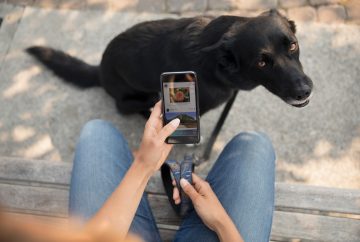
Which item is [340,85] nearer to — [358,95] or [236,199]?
[358,95]

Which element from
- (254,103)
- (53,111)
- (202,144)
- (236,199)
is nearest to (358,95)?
(254,103)

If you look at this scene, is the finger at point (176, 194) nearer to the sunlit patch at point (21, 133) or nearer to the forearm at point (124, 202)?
the forearm at point (124, 202)

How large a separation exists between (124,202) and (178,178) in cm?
51

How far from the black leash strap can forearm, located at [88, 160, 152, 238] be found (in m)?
0.41

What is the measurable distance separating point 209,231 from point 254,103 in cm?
144

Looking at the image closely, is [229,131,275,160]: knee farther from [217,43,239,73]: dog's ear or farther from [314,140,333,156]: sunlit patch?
[314,140,333,156]: sunlit patch

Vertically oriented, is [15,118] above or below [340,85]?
below

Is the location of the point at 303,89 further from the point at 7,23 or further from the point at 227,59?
the point at 7,23

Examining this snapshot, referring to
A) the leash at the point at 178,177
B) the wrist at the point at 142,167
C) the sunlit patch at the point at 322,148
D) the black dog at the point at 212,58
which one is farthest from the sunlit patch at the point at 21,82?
the sunlit patch at the point at 322,148

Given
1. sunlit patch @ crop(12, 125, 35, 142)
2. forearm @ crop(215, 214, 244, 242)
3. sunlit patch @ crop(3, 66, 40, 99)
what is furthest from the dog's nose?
sunlit patch @ crop(3, 66, 40, 99)

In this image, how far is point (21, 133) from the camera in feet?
10.4

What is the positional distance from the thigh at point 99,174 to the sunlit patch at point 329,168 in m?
1.23

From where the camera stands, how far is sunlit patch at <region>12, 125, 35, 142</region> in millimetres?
3145

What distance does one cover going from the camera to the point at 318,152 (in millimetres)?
2896
